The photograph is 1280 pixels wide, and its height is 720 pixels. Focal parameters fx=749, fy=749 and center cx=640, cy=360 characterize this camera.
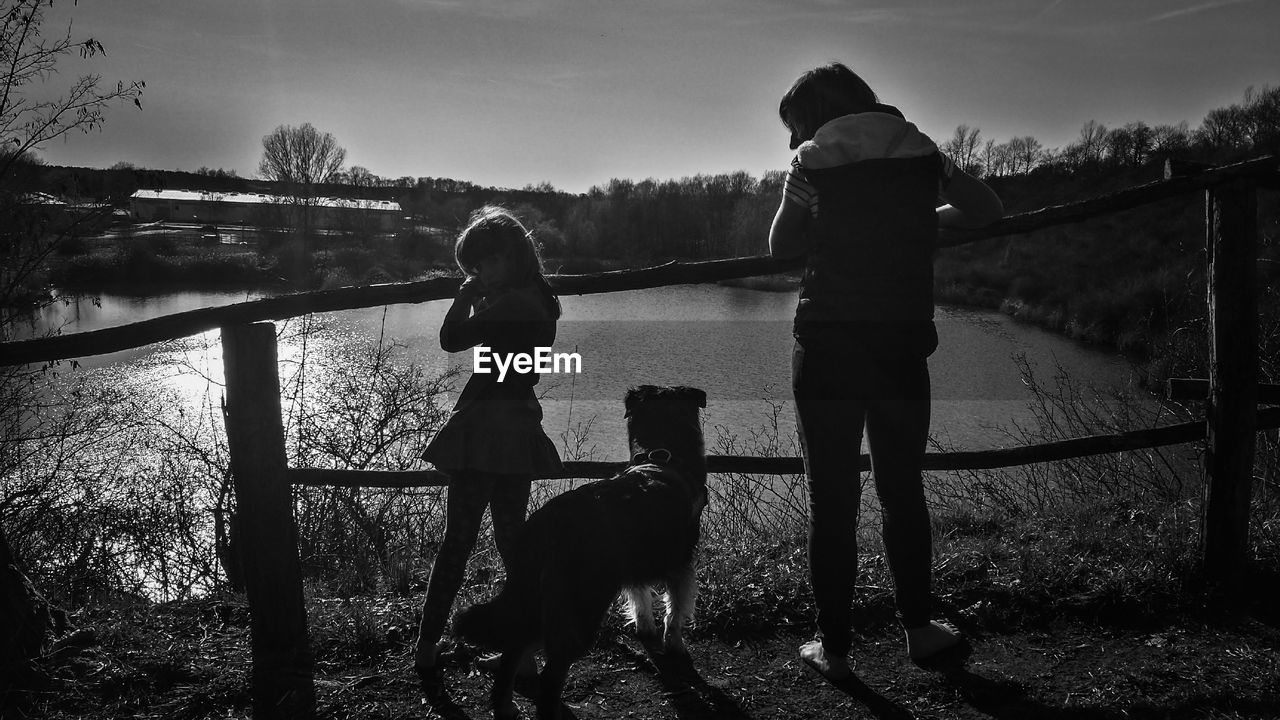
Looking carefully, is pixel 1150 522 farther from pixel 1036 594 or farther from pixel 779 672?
pixel 779 672

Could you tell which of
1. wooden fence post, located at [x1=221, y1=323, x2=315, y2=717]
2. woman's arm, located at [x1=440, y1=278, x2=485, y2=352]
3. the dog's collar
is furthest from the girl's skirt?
wooden fence post, located at [x1=221, y1=323, x2=315, y2=717]

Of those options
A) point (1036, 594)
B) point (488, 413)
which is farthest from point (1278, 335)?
point (488, 413)

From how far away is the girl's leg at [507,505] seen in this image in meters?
2.69

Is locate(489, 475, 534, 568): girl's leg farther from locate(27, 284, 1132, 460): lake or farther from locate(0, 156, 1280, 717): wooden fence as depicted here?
locate(27, 284, 1132, 460): lake

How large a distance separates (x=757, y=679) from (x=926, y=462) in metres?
1.73

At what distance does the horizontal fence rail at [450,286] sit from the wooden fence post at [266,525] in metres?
0.10

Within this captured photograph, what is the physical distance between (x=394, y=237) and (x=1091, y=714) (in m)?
30.7

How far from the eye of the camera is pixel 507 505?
2711 mm

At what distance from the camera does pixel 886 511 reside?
248 cm

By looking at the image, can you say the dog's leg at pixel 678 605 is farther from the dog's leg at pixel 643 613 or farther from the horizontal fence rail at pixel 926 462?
the horizontal fence rail at pixel 926 462

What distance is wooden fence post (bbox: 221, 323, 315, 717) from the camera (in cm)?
259

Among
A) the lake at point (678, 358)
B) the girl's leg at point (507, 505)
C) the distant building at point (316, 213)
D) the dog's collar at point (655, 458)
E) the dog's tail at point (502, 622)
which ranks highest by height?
the distant building at point (316, 213)

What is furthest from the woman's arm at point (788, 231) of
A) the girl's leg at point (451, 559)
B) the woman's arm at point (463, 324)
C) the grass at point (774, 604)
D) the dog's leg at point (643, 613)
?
the grass at point (774, 604)

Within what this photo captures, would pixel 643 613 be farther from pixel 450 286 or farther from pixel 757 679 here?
pixel 450 286
